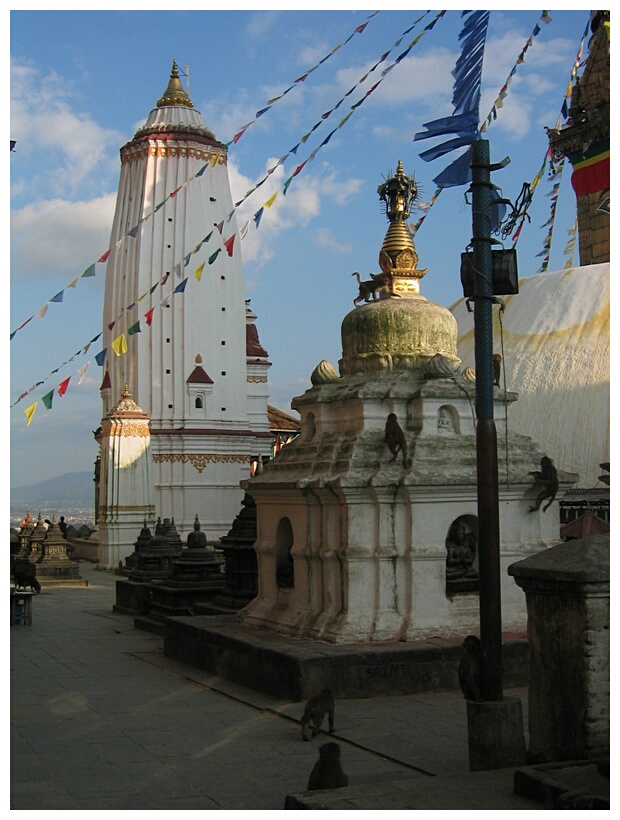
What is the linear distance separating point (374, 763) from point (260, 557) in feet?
18.8

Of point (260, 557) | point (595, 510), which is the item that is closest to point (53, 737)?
point (260, 557)

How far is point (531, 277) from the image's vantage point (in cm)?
3034

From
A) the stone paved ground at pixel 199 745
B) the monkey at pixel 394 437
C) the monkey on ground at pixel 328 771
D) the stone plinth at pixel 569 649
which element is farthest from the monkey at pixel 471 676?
the monkey at pixel 394 437

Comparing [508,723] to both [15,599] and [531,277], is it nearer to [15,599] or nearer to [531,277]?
[15,599]

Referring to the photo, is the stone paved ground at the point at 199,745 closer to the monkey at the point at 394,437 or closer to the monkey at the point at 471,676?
the monkey at the point at 471,676

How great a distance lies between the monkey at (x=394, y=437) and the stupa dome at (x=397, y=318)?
1314mm

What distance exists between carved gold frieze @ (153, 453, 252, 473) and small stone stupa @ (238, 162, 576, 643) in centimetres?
2826

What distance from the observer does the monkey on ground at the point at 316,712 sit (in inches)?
357

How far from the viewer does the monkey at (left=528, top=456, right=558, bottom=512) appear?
12.3 metres

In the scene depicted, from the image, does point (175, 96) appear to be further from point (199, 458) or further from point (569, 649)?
point (569, 649)

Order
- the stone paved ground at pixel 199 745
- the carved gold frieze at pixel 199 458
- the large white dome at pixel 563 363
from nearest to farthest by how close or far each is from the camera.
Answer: the stone paved ground at pixel 199 745 < the large white dome at pixel 563 363 < the carved gold frieze at pixel 199 458

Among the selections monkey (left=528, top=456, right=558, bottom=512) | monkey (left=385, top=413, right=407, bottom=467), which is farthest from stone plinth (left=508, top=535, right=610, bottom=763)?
monkey (left=528, top=456, right=558, bottom=512)

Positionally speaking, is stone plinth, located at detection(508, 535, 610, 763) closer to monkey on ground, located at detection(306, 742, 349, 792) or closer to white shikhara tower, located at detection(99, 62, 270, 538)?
monkey on ground, located at detection(306, 742, 349, 792)

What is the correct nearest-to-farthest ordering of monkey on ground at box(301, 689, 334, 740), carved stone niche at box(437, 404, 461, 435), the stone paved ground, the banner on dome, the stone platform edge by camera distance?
1. the stone paved ground
2. monkey on ground at box(301, 689, 334, 740)
3. the stone platform edge
4. carved stone niche at box(437, 404, 461, 435)
5. the banner on dome
